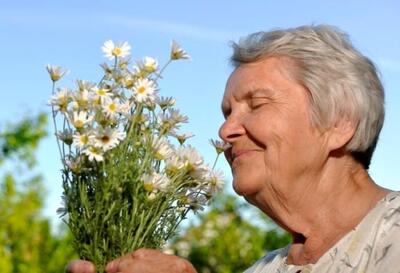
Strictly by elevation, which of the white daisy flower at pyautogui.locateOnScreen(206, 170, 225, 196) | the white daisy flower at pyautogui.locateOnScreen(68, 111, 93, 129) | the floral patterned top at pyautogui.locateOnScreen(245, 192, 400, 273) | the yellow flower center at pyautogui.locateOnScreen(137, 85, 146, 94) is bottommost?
the floral patterned top at pyautogui.locateOnScreen(245, 192, 400, 273)

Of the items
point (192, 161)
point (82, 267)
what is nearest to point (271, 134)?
point (192, 161)

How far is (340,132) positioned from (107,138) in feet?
1.89

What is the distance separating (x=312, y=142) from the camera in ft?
7.38

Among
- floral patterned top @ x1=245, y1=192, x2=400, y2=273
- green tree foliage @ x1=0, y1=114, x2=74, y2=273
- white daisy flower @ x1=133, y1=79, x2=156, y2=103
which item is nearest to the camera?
floral patterned top @ x1=245, y1=192, x2=400, y2=273

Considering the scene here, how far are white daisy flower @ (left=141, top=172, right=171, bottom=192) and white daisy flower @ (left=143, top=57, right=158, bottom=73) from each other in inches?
10.5

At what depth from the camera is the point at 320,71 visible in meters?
2.26

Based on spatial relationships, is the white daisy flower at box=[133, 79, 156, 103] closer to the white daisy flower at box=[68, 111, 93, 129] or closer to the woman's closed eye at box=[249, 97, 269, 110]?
the white daisy flower at box=[68, 111, 93, 129]

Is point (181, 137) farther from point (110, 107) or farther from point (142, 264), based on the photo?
point (142, 264)

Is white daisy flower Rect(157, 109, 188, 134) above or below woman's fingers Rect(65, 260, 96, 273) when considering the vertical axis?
above

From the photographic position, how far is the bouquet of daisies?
215cm

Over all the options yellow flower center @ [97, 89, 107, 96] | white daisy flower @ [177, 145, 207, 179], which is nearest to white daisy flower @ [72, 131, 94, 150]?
yellow flower center @ [97, 89, 107, 96]

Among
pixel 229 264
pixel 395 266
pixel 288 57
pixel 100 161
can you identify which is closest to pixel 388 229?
pixel 395 266

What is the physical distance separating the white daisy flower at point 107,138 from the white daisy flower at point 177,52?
0.94 ft

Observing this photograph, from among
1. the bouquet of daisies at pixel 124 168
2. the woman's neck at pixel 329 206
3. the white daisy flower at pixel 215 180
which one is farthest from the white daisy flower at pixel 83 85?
the woman's neck at pixel 329 206
